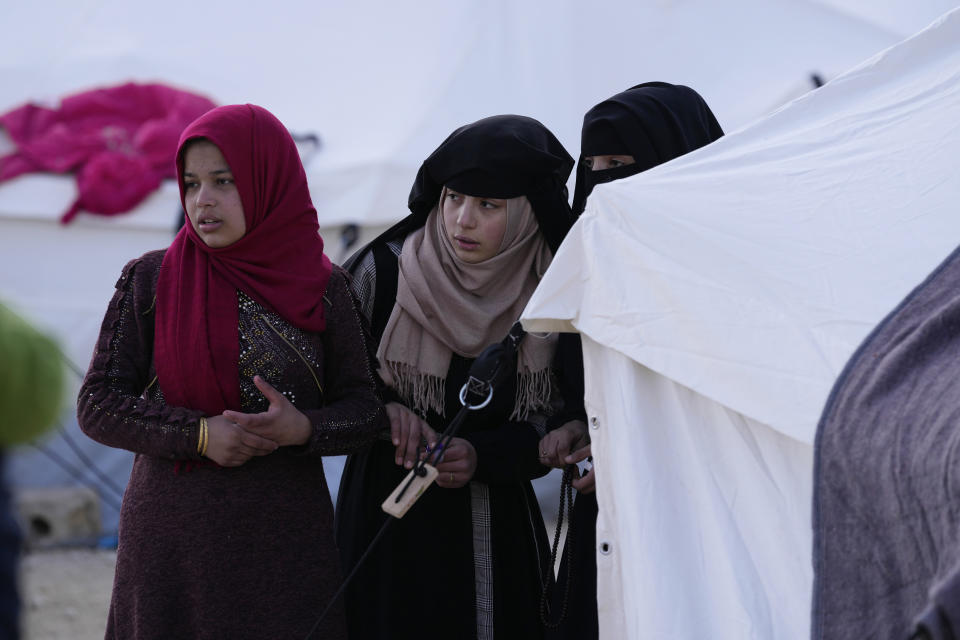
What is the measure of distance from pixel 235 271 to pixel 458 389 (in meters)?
0.51

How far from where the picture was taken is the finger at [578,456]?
2051mm

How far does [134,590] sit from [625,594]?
2.70 ft

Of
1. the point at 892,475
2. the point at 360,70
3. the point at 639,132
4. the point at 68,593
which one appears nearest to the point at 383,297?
the point at 639,132

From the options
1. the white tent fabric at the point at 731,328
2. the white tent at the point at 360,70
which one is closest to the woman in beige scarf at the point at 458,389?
the white tent fabric at the point at 731,328

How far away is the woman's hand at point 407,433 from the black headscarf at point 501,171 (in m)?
→ 0.39

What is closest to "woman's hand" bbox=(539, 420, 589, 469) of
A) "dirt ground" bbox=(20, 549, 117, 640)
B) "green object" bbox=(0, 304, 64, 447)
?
"green object" bbox=(0, 304, 64, 447)

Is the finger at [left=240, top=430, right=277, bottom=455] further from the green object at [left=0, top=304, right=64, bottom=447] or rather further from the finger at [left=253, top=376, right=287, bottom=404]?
the green object at [left=0, top=304, right=64, bottom=447]

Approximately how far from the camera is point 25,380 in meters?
0.86

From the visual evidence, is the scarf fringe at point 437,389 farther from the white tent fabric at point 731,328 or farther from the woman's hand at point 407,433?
the white tent fabric at point 731,328

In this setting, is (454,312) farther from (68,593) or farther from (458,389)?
(68,593)

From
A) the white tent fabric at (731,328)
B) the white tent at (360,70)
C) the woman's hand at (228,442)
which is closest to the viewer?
the white tent fabric at (731,328)

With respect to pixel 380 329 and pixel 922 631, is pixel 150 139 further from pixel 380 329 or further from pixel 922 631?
pixel 922 631

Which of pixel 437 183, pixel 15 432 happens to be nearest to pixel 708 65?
pixel 437 183

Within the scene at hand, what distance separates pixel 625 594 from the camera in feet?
5.20
